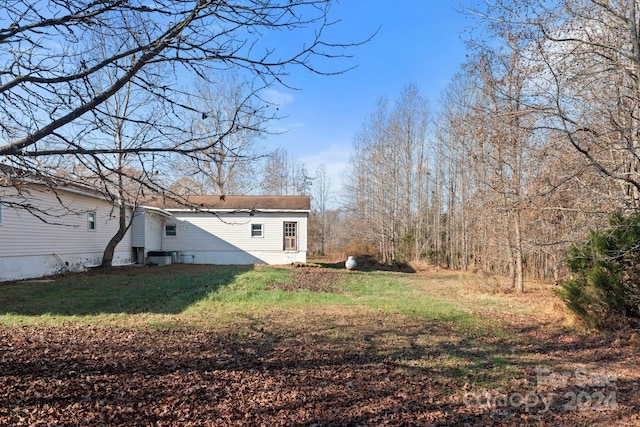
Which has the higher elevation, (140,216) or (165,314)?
(140,216)

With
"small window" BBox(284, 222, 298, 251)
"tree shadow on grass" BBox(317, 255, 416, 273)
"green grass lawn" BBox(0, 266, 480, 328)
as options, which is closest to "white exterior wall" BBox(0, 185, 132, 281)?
"green grass lawn" BBox(0, 266, 480, 328)

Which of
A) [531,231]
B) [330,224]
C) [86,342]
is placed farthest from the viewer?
[330,224]

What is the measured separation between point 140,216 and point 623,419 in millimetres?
20557

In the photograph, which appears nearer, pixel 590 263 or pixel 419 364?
pixel 419 364

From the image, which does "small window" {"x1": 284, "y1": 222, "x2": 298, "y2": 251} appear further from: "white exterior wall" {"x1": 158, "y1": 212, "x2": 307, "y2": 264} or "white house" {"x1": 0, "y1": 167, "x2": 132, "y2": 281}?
"white house" {"x1": 0, "y1": 167, "x2": 132, "y2": 281}

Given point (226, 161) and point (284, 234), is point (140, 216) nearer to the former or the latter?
point (284, 234)

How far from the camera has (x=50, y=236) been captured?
1416 cm

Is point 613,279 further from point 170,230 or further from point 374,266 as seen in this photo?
point 170,230

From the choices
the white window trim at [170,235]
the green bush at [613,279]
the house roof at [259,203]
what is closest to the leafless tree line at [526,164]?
the green bush at [613,279]

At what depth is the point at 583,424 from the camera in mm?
3506

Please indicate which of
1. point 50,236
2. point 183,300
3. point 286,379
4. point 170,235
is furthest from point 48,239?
point 286,379

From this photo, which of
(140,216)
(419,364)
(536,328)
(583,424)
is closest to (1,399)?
(419,364)

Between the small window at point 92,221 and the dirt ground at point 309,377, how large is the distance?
1144 cm

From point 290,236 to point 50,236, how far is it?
11.3 metres
